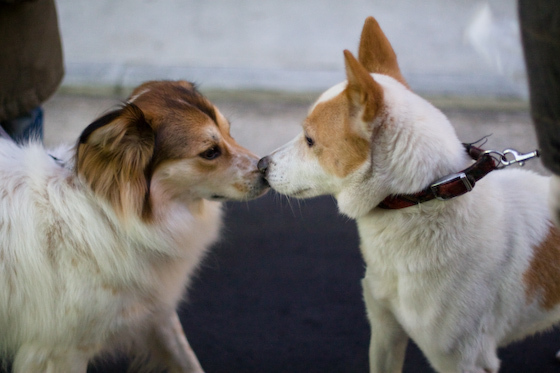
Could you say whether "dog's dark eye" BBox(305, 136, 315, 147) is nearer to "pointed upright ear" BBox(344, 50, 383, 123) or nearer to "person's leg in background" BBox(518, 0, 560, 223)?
"pointed upright ear" BBox(344, 50, 383, 123)

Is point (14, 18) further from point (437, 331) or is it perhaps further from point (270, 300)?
point (437, 331)

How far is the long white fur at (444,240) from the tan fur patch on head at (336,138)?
0.12 ft

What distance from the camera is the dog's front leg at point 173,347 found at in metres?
2.25

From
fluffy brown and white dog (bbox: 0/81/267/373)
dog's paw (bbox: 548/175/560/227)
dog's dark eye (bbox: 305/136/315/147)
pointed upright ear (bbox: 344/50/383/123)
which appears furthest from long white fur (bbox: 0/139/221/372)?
dog's paw (bbox: 548/175/560/227)

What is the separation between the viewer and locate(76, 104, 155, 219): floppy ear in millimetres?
1775

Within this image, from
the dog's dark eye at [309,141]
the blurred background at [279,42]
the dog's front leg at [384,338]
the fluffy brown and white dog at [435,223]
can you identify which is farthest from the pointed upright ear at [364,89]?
the blurred background at [279,42]

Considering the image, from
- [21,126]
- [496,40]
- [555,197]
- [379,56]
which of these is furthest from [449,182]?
[496,40]

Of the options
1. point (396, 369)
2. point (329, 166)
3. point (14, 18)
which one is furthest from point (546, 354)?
point (14, 18)

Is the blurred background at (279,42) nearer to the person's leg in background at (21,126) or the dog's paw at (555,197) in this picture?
the person's leg in background at (21,126)

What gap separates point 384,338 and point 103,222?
1191mm

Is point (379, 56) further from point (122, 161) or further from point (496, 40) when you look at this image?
point (496, 40)

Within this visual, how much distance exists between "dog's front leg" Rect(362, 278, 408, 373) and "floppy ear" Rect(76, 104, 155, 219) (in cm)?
96

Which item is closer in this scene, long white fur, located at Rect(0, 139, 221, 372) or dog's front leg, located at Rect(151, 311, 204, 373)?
long white fur, located at Rect(0, 139, 221, 372)

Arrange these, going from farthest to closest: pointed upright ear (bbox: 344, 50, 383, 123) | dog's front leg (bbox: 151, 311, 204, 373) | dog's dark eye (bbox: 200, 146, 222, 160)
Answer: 1. dog's front leg (bbox: 151, 311, 204, 373)
2. dog's dark eye (bbox: 200, 146, 222, 160)
3. pointed upright ear (bbox: 344, 50, 383, 123)
